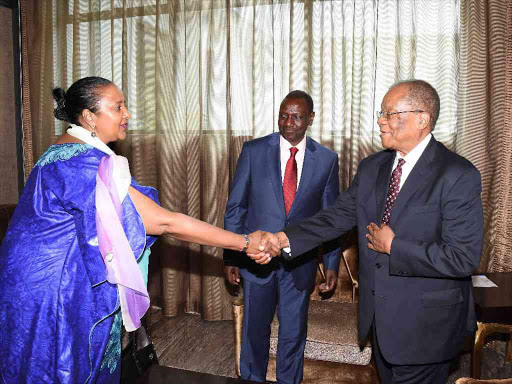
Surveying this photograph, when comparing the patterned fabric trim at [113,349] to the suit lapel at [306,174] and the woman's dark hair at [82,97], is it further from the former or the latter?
the suit lapel at [306,174]

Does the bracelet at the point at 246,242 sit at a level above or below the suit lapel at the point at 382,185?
below

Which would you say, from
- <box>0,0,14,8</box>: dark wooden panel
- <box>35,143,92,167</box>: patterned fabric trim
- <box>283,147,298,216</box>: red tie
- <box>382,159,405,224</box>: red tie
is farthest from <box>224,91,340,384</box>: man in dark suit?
<box>0,0,14,8</box>: dark wooden panel

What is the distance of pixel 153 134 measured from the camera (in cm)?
388

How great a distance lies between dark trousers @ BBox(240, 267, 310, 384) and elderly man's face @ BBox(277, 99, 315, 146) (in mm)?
758

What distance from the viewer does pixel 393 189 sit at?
75.6 inches

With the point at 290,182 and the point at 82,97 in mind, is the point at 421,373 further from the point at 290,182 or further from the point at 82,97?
Answer: the point at 82,97

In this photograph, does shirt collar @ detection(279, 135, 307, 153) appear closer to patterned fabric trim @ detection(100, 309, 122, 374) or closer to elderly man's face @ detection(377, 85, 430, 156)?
elderly man's face @ detection(377, 85, 430, 156)

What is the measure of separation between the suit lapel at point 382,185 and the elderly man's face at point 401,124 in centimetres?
12

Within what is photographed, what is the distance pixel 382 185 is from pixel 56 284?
141 centimetres

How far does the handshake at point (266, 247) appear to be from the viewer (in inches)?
93.3

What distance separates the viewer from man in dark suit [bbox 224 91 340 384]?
2490 mm

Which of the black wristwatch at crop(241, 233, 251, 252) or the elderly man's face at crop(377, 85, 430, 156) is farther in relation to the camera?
the black wristwatch at crop(241, 233, 251, 252)

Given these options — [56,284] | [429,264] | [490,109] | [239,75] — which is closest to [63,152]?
[56,284]

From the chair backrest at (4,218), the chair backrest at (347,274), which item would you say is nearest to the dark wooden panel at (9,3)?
the chair backrest at (4,218)
